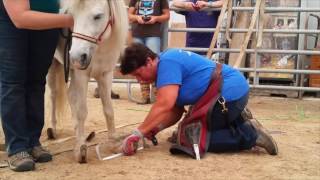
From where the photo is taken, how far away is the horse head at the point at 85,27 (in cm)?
291

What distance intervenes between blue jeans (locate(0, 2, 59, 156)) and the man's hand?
2.03 feet

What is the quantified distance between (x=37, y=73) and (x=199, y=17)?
354cm

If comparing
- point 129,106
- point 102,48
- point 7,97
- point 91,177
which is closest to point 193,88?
point 102,48

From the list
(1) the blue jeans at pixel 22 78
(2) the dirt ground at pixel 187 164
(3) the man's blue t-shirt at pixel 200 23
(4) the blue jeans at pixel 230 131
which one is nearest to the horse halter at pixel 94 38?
(1) the blue jeans at pixel 22 78

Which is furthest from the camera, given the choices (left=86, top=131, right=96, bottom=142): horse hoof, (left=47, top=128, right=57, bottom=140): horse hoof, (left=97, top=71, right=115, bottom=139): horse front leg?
(left=47, top=128, right=57, bottom=140): horse hoof

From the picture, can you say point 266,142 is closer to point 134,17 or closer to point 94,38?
point 94,38

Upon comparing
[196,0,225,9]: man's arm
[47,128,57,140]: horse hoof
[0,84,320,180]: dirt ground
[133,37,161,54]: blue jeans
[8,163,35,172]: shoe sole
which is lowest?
[47,128,57,140]: horse hoof

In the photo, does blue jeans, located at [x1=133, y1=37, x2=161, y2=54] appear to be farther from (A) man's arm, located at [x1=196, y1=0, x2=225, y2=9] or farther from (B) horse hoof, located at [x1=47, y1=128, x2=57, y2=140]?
(B) horse hoof, located at [x1=47, y1=128, x2=57, y2=140]

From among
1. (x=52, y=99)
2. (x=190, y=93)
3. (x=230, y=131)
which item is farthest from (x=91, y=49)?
(x=52, y=99)

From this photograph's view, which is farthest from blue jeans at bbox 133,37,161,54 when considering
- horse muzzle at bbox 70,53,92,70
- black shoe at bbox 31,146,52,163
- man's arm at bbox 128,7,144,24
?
horse muzzle at bbox 70,53,92,70

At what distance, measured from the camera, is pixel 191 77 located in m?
3.47

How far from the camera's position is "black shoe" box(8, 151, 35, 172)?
3.10 m

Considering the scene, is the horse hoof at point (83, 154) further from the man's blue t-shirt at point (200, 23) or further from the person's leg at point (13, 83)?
the man's blue t-shirt at point (200, 23)

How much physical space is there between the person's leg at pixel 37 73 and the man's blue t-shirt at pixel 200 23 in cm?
338
